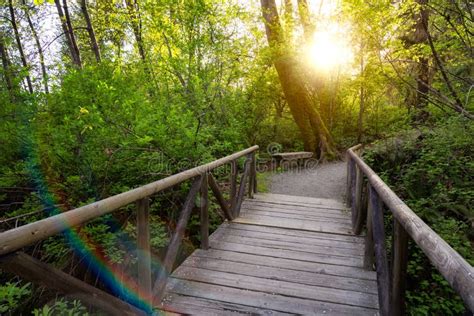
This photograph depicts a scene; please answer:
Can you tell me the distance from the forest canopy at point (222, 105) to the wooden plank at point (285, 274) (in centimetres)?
88

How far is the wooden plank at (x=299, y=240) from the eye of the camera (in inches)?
144

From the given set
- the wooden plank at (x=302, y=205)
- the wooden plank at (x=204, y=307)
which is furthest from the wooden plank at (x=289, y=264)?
the wooden plank at (x=302, y=205)

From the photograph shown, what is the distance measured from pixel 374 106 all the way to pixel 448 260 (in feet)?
44.6

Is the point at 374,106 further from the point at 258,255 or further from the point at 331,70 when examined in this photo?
the point at 258,255

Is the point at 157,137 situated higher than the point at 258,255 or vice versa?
the point at 157,137

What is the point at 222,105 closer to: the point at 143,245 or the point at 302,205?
the point at 302,205

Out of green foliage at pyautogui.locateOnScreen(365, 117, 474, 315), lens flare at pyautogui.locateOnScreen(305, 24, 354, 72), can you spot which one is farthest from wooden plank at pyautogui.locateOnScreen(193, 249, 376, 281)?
lens flare at pyautogui.locateOnScreen(305, 24, 354, 72)

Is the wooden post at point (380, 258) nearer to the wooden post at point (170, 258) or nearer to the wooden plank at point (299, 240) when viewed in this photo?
the wooden plank at point (299, 240)

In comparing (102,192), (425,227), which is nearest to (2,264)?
(425,227)

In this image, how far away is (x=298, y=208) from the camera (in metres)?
5.31

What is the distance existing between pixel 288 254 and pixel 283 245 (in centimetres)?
26

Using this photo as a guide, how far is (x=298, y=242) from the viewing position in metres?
3.79

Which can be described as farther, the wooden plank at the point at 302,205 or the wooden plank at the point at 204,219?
the wooden plank at the point at 302,205

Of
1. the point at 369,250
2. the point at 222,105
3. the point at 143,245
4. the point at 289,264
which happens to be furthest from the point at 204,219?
the point at 222,105
